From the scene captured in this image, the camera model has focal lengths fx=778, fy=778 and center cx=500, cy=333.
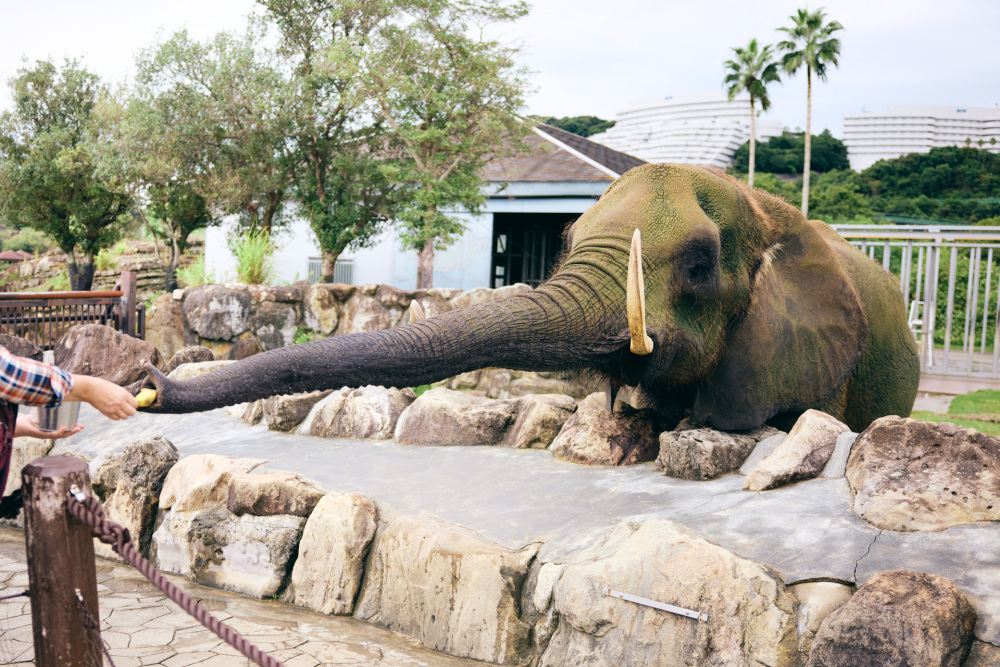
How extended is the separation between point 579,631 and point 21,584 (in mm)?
3158

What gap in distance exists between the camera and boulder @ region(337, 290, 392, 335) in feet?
30.6

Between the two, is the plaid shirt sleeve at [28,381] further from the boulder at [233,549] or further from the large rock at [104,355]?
the large rock at [104,355]

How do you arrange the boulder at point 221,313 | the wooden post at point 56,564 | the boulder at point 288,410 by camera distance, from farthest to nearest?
the boulder at point 221,313, the boulder at point 288,410, the wooden post at point 56,564

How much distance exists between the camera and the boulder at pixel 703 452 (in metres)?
3.80

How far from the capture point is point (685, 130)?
45469 millimetres

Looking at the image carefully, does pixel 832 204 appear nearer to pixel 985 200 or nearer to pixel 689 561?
pixel 985 200

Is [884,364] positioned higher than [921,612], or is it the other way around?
[884,364]

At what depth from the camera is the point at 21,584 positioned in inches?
165

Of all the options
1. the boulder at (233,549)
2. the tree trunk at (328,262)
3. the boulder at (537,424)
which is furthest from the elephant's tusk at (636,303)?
the tree trunk at (328,262)

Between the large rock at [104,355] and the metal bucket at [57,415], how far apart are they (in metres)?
3.74

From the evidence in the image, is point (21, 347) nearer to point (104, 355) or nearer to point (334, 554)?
point (104, 355)

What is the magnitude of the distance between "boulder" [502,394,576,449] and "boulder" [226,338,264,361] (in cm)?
508

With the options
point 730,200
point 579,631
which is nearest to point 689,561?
point 579,631

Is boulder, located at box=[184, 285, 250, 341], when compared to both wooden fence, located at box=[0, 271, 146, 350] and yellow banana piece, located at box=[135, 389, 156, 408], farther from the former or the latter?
yellow banana piece, located at box=[135, 389, 156, 408]
